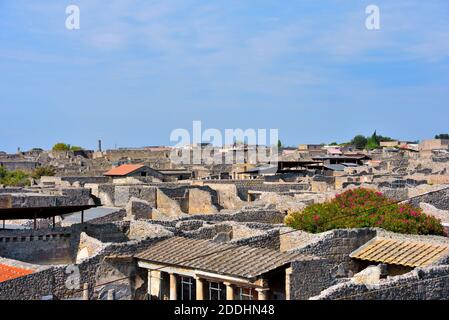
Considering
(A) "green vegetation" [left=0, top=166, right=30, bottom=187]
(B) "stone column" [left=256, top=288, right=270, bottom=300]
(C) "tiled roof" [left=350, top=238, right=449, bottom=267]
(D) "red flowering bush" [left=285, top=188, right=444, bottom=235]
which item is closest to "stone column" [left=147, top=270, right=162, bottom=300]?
(B) "stone column" [left=256, top=288, right=270, bottom=300]

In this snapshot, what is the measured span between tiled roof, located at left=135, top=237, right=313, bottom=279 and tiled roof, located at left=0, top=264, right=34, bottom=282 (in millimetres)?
2750

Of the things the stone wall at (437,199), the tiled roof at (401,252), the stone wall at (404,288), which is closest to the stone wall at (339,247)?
the tiled roof at (401,252)

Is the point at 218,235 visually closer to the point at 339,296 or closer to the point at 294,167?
the point at 339,296

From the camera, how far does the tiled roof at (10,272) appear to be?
1586 centimetres

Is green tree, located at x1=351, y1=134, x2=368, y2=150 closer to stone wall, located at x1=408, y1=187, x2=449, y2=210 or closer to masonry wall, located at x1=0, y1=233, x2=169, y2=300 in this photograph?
stone wall, located at x1=408, y1=187, x2=449, y2=210

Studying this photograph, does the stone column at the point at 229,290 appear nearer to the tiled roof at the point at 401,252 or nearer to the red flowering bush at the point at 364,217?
the tiled roof at the point at 401,252

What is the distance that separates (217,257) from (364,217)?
7.57 meters

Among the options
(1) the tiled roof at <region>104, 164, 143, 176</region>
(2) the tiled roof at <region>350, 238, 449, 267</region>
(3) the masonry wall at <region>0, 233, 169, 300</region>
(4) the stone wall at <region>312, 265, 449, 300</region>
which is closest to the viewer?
(4) the stone wall at <region>312, 265, 449, 300</region>

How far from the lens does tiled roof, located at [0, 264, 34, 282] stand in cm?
1586

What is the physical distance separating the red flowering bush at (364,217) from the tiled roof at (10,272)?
945 centimetres

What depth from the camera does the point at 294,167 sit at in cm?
5812

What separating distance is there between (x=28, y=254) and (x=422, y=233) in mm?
11534

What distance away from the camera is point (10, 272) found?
54.0 feet
